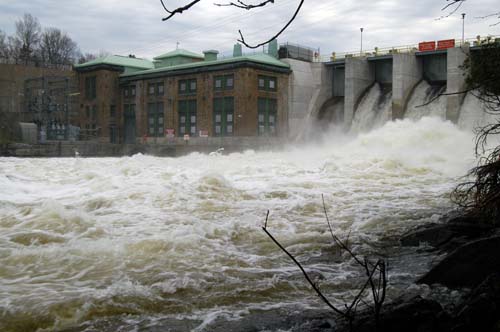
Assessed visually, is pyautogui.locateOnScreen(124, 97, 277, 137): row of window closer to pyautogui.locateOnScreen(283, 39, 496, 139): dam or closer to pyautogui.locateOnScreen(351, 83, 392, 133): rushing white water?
pyautogui.locateOnScreen(283, 39, 496, 139): dam

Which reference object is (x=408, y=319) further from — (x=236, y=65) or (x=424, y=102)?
(x=236, y=65)

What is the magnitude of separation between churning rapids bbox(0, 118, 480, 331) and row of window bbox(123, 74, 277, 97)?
21463mm

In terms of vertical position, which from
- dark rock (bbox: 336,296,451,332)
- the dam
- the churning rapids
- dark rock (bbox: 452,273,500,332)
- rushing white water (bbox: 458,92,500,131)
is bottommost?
the churning rapids

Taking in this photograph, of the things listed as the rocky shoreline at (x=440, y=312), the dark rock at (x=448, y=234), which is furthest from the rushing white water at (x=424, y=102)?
the rocky shoreline at (x=440, y=312)

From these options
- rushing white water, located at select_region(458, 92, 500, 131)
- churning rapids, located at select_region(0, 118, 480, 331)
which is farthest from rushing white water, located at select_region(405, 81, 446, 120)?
churning rapids, located at select_region(0, 118, 480, 331)

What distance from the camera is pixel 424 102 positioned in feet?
105

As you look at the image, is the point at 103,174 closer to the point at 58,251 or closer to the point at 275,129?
the point at 58,251

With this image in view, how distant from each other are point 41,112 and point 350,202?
129 feet

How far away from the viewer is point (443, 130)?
1129 inches

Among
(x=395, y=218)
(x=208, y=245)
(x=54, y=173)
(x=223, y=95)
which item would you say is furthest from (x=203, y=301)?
(x=223, y=95)

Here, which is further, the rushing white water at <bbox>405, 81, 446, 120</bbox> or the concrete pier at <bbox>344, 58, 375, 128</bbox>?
the concrete pier at <bbox>344, 58, 375, 128</bbox>

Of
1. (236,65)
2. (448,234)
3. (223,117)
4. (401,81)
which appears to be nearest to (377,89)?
(401,81)

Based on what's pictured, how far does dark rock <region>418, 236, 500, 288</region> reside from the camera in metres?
5.78

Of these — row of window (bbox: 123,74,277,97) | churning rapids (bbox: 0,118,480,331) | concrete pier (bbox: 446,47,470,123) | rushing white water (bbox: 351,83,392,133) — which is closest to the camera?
churning rapids (bbox: 0,118,480,331)
